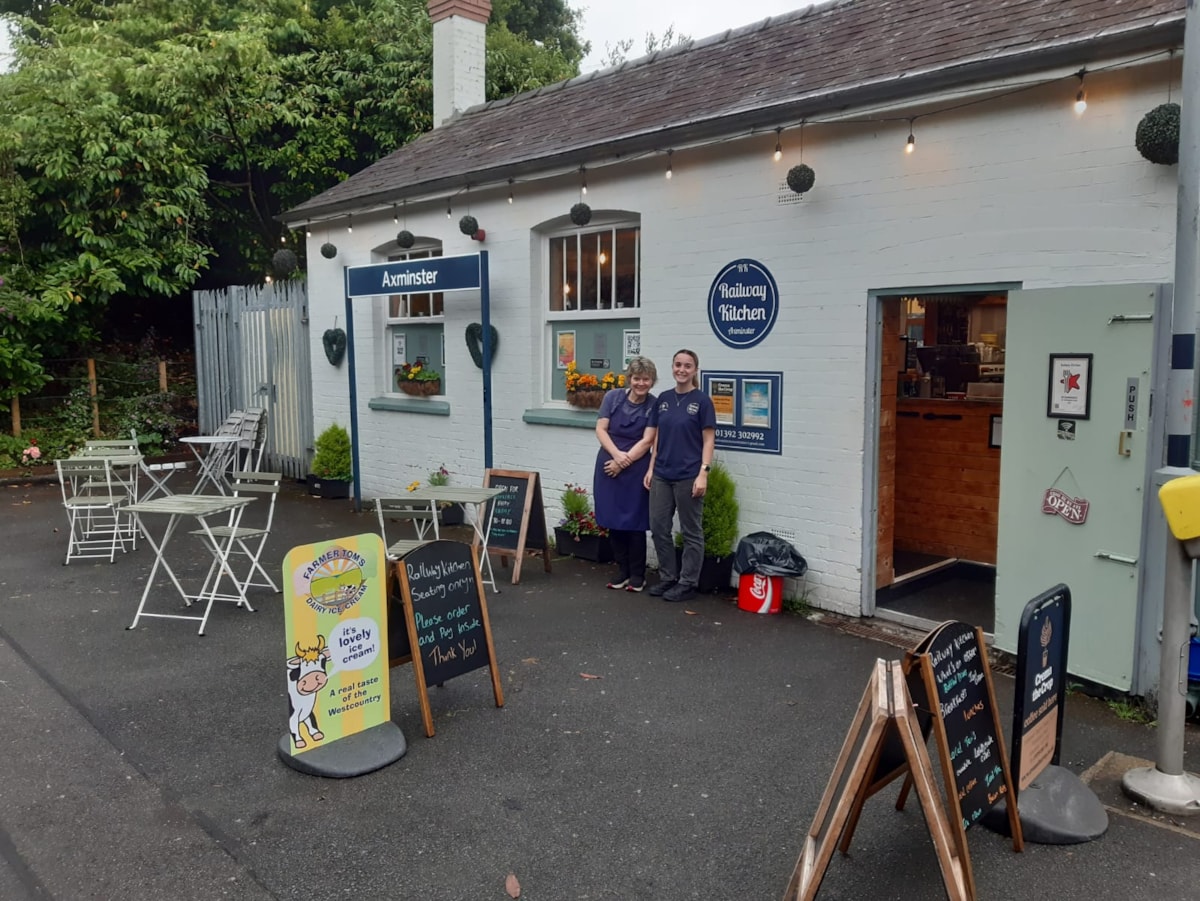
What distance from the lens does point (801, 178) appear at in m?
6.10

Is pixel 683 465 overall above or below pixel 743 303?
below

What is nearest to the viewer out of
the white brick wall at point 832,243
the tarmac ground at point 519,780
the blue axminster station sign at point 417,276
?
the tarmac ground at point 519,780

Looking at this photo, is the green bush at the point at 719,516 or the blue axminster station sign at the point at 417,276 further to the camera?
the blue axminster station sign at the point at 417,276

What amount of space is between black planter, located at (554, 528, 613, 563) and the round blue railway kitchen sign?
2.06 metres

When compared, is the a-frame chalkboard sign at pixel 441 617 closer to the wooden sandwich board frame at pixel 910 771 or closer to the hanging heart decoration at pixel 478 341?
the wooden sandwich board frame at pixel 910 771

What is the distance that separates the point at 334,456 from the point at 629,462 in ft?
17.5

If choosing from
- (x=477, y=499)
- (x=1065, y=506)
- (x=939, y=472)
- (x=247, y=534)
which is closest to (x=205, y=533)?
(x=247, y=534)

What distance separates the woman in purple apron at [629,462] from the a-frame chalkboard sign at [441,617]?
224 cm

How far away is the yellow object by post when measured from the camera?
10.9ft

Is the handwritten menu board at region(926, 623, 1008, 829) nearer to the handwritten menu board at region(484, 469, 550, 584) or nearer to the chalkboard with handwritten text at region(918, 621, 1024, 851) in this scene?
the chalkboard with handwritten text at region(918, 621, 1024, 851)

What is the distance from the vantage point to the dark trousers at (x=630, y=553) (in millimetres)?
6973

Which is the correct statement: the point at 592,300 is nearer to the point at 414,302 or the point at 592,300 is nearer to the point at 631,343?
the point at 631,343

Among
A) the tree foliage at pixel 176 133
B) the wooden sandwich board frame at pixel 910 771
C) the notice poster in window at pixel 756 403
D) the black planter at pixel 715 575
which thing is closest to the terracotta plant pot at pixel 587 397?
the notice poster in window at pixel 756 403

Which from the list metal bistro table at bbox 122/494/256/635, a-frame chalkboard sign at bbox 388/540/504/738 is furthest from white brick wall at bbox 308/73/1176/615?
metal bistro table at bbox 122/494/256/635
